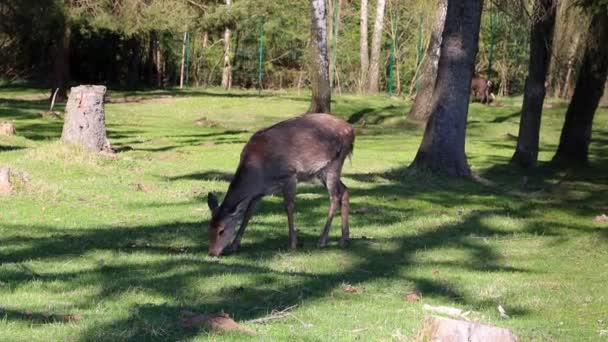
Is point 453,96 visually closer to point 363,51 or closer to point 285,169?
point 285,169

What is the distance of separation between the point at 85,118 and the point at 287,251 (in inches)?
365

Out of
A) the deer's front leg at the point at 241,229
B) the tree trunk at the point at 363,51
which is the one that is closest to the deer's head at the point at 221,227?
the deer's front leg at the point at 241,229

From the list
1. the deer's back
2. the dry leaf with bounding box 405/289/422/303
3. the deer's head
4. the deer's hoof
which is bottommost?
the deer's hoof

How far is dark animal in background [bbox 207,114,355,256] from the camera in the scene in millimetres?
11961

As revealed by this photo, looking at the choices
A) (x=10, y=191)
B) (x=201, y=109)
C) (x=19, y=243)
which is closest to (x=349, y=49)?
(x=201, y=109)

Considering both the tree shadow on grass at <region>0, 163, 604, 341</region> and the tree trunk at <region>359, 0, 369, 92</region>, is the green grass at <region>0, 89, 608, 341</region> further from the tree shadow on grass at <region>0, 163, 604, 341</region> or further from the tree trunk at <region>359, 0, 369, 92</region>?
the tree trunk at <region>359, 0, 369, 92</region>

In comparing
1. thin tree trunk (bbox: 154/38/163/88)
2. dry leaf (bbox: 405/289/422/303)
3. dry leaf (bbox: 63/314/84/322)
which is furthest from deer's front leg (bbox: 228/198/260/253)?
thin tree trunk (bbox: 154/38/163/88)

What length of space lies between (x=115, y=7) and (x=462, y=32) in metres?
17.9

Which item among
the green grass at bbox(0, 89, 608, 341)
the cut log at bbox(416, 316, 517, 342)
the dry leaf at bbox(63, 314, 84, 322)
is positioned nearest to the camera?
the cut log at bbox(416, 316, 517, 342)

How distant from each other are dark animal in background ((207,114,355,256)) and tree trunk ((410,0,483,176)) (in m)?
7.89

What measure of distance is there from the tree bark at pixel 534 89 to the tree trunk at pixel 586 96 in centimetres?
83

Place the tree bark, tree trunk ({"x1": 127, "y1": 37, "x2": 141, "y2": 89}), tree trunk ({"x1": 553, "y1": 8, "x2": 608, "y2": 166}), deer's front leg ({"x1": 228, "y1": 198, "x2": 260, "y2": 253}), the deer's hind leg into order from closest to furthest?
deer's front leg ({"x1": 228, "y1": 198, "x2": 260, "y2": 253}) < the deer's hind leg < tree trunk ({"x1": 553, "y1": 8, "x2": 608, "y2": 166}) < the tree bark < tree trunk ({"x1": 127, "y1": 37, "x2": 141, "y2": 89})

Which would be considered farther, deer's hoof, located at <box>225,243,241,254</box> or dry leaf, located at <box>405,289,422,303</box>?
deer's hoof, located at <box>225,243,241,254</box>

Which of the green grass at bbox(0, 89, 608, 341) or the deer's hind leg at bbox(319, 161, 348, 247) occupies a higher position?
the deer's hind leg at bbox(319, 161, 348, 247)
